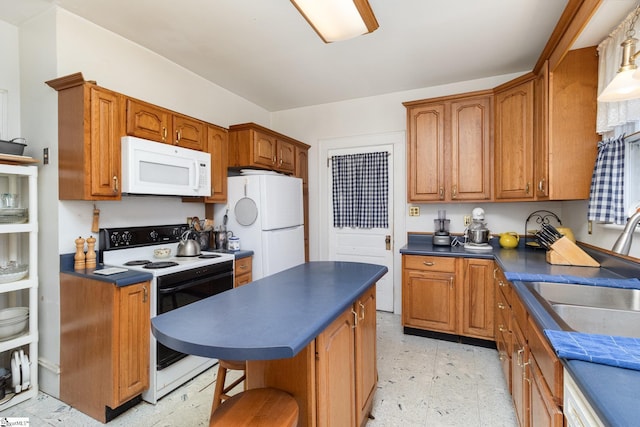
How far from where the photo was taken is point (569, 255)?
2074mm

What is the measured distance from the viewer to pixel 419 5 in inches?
80.2

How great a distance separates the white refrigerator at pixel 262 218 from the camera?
2.97 metres

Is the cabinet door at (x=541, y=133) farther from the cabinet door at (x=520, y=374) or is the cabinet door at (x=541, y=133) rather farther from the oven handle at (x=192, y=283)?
the oven handle at (x=192, y=283)

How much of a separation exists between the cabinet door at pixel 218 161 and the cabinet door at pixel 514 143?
8.47 feet

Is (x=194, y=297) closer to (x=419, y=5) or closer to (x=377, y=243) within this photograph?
(x=377, y=243)

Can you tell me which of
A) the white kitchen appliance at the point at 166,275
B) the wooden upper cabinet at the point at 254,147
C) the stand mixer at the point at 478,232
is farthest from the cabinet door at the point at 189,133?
the stand mixer at the point at 478,232

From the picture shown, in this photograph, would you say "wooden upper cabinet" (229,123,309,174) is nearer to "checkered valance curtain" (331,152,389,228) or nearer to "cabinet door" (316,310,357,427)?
"checkered valance curtain" (331,152,389,228)

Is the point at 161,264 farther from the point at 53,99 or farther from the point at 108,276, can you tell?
the point at 53,99

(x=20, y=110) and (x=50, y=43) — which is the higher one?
(x=50, y=43)

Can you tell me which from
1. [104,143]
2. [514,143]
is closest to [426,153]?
[514,143]

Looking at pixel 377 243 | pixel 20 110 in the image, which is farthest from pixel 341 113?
pixel 20 110

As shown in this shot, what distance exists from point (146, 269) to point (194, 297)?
1.35 feet

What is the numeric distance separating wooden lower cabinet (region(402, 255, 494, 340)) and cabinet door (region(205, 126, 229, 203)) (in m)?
1.92

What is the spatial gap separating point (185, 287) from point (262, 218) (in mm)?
996
